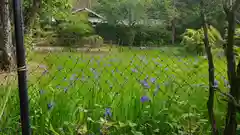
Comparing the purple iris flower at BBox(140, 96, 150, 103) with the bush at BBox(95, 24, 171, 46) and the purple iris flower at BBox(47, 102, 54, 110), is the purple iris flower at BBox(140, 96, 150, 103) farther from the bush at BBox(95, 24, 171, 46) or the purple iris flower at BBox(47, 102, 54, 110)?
the bush at BBox(95, 24, 171, 46)

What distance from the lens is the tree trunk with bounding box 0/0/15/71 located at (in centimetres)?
488

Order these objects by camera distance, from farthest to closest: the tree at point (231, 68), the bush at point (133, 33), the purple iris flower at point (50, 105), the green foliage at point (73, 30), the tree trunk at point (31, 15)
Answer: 1. the green foliage at point (73, 30)
2. the bush at point (133, 33)
3. the tree trunk at point (31, 15)
4. the purple iris flower at point (50, 105)
5. the tree at point (231, 68)

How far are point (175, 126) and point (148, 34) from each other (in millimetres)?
8952

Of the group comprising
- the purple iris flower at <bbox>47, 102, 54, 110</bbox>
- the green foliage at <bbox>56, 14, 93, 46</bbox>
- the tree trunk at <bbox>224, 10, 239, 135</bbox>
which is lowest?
the purple iris flower at <bbox>47, 102, 54, 110</bbox>

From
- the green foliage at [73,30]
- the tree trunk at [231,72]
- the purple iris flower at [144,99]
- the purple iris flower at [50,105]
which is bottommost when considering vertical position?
the purple iris flower at [50,105]

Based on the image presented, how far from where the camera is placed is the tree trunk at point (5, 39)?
4.88 metres

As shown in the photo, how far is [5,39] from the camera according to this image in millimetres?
5004

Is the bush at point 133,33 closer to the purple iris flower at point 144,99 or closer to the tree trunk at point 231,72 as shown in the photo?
the purple iris flower at point 144,99

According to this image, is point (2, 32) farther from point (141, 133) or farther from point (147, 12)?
point (147, 12)

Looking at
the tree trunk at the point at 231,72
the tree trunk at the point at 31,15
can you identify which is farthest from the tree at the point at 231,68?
the tree trunk at the point at 31,15

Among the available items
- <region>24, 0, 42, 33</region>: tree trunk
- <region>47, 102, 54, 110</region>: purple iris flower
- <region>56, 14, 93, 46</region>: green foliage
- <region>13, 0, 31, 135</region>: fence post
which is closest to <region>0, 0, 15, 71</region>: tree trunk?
<region>24, 0, 42, 33</region>: tree trunk

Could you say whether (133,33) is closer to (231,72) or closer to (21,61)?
(21,61)

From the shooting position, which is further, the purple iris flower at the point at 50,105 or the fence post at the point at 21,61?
the purple iris flower at the point at 50,105

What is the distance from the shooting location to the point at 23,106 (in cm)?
89
